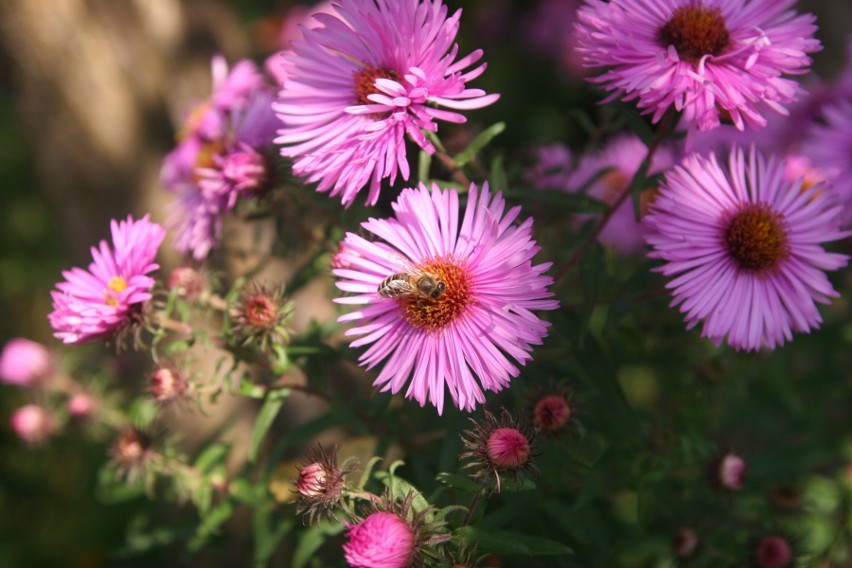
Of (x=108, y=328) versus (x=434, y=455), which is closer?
(x=108, y=328)

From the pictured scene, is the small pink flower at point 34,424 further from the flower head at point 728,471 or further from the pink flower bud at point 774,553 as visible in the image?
the pink flower bud at point 774,553

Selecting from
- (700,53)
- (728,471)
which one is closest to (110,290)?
(700,53)

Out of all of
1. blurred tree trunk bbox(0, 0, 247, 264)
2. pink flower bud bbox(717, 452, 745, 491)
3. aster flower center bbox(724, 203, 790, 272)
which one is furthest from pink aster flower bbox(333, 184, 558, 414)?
blurred tree trunk bbox(0, 0, 247, 264)

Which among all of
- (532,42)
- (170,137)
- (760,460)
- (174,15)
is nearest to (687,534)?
(760,460)

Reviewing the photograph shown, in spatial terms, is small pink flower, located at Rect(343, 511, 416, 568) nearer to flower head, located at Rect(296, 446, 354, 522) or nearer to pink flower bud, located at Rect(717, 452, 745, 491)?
flower head, located at Rect(296, 446, 354, 522)

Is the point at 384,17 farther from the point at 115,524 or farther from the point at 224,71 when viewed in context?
the point at 115,524

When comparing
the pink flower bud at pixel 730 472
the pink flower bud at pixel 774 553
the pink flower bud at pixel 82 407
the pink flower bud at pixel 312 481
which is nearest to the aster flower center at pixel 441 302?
the pink flower bud at pixel 312 481
